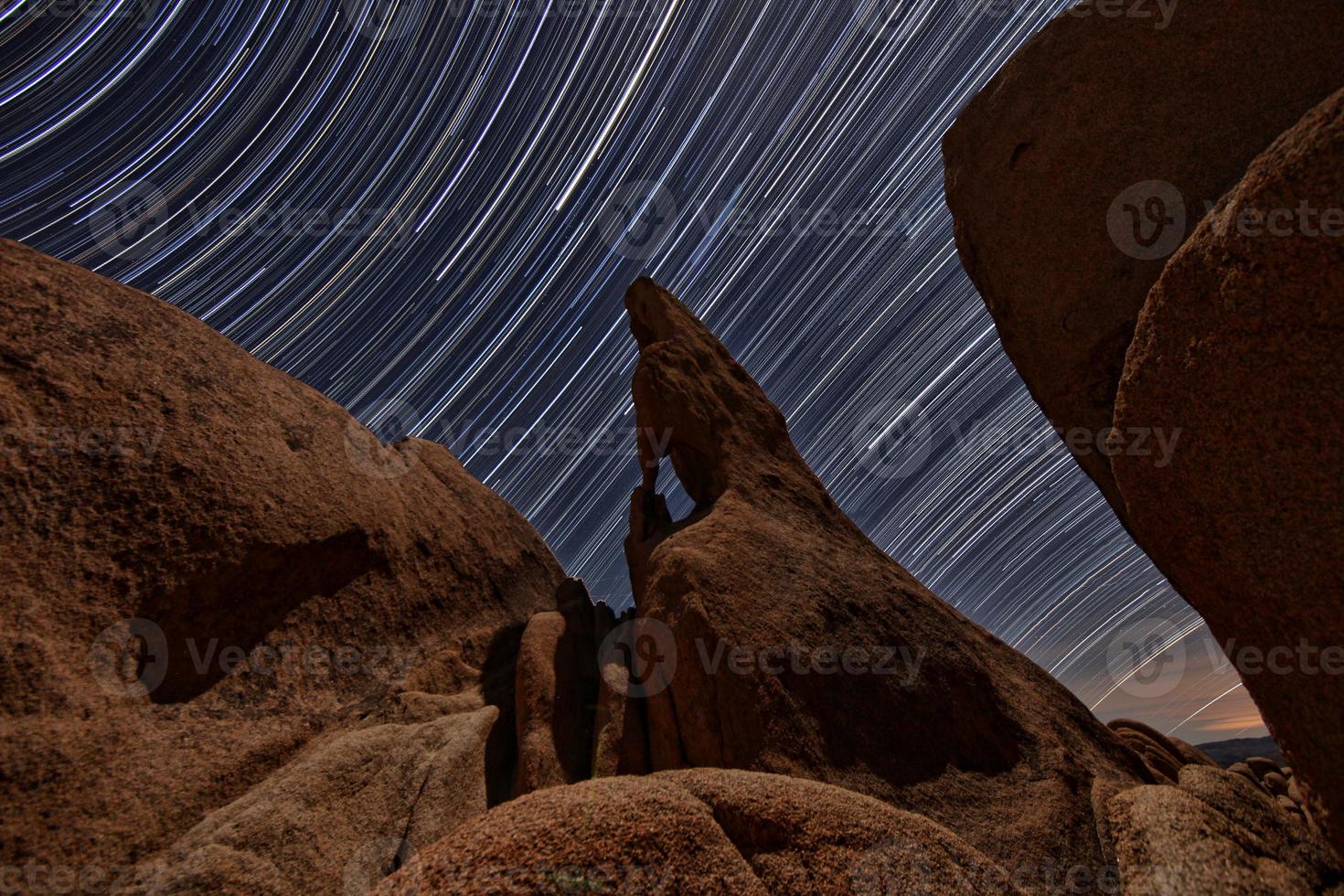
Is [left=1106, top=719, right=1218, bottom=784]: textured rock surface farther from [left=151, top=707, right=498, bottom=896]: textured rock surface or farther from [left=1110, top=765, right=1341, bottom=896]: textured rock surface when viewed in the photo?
[left=151, top=707, right=498, bottom=896]: textured rock surface

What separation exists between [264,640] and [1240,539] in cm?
951

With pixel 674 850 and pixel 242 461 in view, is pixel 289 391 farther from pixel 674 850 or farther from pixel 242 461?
pixel 674 850

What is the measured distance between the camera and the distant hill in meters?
38.5

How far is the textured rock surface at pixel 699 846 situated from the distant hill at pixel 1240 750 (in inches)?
1899

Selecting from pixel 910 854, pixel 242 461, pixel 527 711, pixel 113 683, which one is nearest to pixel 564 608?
pixel 527 711

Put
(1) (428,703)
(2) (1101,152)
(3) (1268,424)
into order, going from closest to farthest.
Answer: (3) (1268,424)
(2) (1101,152)
(1) (428,703)

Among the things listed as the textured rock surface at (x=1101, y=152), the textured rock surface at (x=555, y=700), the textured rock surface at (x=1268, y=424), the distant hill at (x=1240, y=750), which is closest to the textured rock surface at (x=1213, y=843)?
the textured rock surface at (x=1268, y=424)

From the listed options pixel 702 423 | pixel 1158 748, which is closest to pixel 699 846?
pixel 702 423

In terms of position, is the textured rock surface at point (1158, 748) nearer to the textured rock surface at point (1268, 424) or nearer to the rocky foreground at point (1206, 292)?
the rocky foreground at point (1206, 292)

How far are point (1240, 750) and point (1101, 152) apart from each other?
194 ft

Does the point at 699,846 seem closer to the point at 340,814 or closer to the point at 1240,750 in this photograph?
the point at 340,814

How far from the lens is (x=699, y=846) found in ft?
10.5

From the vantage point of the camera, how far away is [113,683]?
5629mm

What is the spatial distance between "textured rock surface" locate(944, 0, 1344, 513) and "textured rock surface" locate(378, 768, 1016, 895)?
5.27 m
